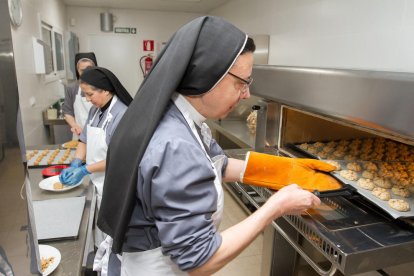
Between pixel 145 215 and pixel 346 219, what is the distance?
1.85 feet

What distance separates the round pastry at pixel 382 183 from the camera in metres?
1.02

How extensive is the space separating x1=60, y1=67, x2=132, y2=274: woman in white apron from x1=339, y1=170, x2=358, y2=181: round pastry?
100 cm

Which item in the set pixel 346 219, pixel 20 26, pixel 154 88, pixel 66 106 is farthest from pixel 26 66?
pixel 346 219

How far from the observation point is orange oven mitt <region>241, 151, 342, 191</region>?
103cm

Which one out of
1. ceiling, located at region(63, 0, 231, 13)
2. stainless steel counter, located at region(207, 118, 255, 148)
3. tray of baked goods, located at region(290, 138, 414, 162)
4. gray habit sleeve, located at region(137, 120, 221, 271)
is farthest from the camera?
ceiling, located at region(63, 0, 231, 13)

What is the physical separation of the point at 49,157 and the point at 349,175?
A: 1.67m

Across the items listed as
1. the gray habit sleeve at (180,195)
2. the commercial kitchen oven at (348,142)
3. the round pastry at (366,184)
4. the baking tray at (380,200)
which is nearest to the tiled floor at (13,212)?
the gray habit sleeve at (180,195)

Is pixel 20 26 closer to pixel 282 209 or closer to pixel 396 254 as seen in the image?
pixel 282 209

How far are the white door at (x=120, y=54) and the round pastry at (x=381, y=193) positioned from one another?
436 centimetres

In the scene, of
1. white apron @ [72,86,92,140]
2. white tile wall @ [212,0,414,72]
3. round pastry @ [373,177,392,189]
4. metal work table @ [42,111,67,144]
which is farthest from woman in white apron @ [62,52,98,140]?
round pastry @ [373,177,392,189]

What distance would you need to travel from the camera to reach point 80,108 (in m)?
2.50

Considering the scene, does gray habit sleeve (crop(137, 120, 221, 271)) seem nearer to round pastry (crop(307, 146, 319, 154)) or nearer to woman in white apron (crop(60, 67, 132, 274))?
round pastry (crop(307, 146, 319, 154))

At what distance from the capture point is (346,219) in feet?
2.80

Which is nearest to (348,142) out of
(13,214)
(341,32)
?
(341,32)
